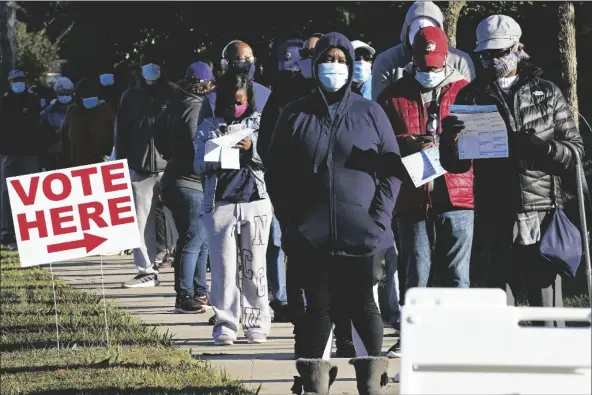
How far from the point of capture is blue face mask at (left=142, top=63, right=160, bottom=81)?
548 inches

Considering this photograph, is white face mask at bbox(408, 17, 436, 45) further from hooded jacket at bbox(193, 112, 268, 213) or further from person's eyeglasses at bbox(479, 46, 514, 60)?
person's eyeglasses at bbox(479, 46, 514, 60)

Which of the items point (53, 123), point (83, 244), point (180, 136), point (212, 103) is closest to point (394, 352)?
point (212, 103)

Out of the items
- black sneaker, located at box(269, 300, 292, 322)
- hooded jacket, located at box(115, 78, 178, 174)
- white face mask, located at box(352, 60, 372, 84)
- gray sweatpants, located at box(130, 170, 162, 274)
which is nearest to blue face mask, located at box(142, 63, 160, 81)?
hooded jacket, located at box(115, 78, 178, 174)

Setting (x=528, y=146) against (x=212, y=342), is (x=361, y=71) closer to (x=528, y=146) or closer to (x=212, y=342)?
(x=212, y=342)

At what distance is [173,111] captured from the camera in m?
11.9

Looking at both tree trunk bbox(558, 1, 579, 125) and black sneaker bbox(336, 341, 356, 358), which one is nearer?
black sneaker bbox(336, 341, 356, 358)

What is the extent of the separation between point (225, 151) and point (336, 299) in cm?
272

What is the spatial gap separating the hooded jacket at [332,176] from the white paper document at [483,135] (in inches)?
14.6

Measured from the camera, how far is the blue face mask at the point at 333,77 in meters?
7.60

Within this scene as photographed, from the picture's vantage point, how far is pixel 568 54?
58.7 ft

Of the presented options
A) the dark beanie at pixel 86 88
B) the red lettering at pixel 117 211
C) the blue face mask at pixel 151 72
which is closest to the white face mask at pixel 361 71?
the red lettering at pixel 117 211

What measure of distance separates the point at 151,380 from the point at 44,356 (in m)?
1.72

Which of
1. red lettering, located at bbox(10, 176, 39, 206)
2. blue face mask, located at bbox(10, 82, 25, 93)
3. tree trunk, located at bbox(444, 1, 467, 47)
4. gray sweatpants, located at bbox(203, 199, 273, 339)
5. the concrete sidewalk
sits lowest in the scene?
the concrete sidewalk

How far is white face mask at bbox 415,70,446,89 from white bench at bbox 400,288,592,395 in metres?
4.73
